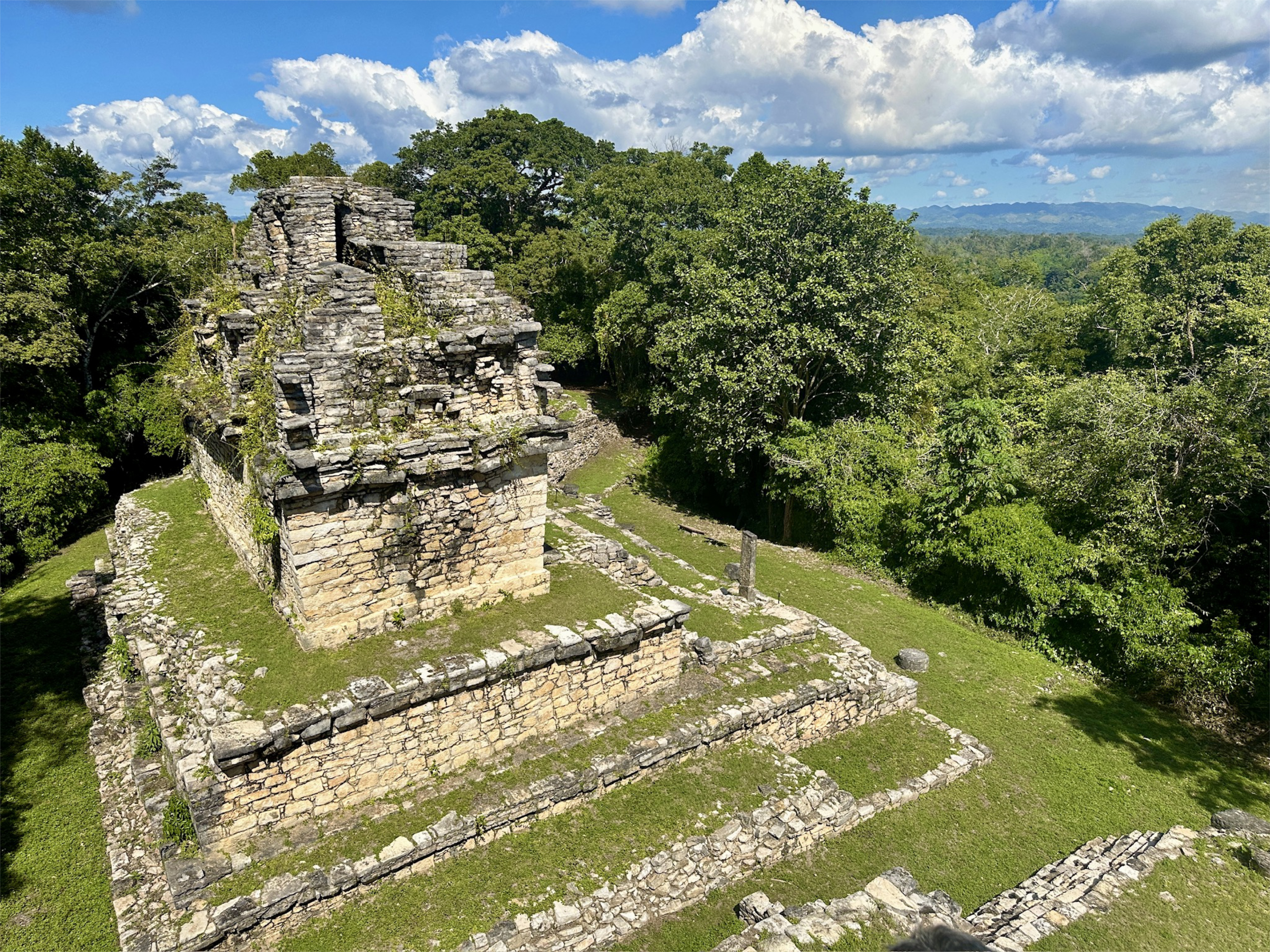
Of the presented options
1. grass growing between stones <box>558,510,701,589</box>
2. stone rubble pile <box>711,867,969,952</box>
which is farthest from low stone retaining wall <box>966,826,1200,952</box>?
grass growing between stones <box>558,510,701,589</box>

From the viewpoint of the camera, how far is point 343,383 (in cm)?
849

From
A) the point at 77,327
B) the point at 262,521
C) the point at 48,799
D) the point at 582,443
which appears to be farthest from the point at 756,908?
the point at 77,327

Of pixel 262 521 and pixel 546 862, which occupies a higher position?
pixel 262 521

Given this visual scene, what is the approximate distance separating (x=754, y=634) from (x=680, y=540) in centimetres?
802

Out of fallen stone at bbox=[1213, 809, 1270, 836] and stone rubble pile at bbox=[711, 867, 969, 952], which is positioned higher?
stone rubble pile at bbox=[711, 867, 969, 952]

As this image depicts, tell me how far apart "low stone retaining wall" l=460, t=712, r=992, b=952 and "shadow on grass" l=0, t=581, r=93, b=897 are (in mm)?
6811

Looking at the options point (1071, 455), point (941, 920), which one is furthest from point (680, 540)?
point (941, 920)

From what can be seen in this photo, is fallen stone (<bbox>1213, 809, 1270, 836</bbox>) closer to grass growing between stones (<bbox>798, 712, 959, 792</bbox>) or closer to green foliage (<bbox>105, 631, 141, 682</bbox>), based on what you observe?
grass growing between stones (<bbox>798, 712, 959, 792</bbox>)

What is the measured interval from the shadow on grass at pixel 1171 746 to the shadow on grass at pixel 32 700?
16885mm

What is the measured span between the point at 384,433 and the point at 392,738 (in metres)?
3.94

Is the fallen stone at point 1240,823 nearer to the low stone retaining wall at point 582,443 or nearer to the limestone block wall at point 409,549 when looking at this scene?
the limestone block wall at point 409,549

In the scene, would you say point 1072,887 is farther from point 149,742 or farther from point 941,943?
point 149,742

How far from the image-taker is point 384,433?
8.70 m

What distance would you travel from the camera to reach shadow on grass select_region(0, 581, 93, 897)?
361 inches
